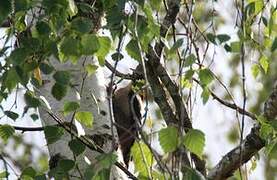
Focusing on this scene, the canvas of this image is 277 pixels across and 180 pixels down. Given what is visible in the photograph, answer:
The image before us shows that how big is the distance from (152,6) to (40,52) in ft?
0.92

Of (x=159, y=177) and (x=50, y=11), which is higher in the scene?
(x=50, y=11)

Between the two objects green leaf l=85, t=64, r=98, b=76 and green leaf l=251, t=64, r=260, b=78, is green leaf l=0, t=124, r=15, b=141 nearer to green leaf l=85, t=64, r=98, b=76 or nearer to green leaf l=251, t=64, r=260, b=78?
green leaf l=85, t=64, r=98, b=76

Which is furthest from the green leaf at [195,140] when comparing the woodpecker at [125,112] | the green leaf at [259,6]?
the woodpecker at [125,112]

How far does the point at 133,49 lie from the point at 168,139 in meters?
0.24

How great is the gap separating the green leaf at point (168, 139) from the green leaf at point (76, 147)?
279 mm

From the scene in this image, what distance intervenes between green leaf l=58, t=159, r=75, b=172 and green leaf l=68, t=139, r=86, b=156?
2cm

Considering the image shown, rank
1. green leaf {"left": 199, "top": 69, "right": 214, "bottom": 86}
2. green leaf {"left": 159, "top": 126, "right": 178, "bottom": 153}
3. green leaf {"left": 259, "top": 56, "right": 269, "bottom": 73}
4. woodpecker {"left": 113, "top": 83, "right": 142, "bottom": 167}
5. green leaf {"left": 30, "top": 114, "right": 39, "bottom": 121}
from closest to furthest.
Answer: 1. green leaf {"left": 159, "top": 126, "right": 178, "bottom": 153}
2. green leaf {"left": 199, "top": 69, "right": 214, "bottom": 86}
3. green leaf {"left": 30, "top": 114, "right": 39, "bottom": 121}
4. green leaf {"left": 259, "top": 56, "right": 269, "bottom": 73}
5. woodpecker {"left": 113, "top": 83, "right": 142, "bottom": 167}

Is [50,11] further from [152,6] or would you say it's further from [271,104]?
[271,104]

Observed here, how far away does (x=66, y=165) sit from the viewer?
1.72m

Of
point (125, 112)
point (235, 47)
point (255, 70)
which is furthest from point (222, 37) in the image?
point (125, 112)

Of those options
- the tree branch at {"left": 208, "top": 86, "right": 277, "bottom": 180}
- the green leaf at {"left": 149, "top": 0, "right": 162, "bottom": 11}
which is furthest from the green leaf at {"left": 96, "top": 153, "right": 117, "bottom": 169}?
the tree branch at {"left": 208, "top": 86, "right": 277, "bottom": 180}

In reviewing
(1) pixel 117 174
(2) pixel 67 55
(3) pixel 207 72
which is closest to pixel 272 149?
(3) pixel 207 72

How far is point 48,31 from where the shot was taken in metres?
1.60

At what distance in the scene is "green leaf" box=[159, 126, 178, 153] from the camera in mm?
1500
